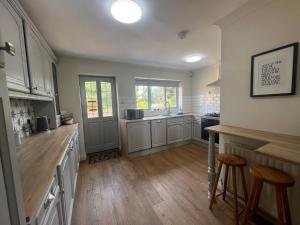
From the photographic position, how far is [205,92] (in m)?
4.16

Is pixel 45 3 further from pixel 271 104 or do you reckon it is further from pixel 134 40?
pixel 271 104

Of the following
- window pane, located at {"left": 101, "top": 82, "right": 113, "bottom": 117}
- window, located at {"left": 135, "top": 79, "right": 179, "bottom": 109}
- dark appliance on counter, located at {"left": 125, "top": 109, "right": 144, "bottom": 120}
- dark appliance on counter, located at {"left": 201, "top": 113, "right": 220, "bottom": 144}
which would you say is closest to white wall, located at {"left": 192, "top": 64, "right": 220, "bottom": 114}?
dark appliance on counter, located at {"left": 201, "top": 113, "right": 220, "bottom": 144}

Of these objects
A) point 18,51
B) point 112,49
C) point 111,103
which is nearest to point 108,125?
point 111,103

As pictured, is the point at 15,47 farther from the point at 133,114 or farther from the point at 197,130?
the point at 197,130

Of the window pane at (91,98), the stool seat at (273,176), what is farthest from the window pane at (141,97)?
the stool seat at (273,176)

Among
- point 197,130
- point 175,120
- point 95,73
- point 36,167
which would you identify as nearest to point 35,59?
point 36,167

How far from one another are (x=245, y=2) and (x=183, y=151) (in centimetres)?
298

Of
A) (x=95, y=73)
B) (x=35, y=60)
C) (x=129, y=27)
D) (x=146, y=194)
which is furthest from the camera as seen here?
(x=95, y=73)

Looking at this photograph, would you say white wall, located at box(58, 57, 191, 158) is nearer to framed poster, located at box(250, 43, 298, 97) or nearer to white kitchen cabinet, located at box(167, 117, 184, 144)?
white kitchen cabinet, located at box(167, 117, 184, 144)

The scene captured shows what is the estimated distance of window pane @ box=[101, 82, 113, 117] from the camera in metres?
3.49

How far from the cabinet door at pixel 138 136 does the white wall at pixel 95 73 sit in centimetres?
63

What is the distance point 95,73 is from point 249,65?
2873mm

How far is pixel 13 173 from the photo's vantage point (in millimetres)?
476


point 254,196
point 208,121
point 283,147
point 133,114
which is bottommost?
point 254,196
